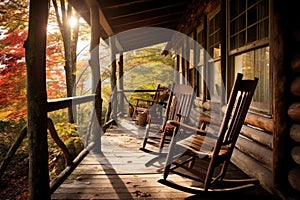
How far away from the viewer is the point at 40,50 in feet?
5.99

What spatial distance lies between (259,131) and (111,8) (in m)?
3.08

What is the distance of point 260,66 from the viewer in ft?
8.73

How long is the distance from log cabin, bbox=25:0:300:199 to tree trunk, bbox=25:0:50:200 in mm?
1838

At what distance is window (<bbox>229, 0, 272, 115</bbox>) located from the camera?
8.23 ft

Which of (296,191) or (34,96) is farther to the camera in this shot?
(296,191)

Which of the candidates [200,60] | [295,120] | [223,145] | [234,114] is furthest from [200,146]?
[200,60]

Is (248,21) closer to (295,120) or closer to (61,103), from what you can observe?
(295,120)

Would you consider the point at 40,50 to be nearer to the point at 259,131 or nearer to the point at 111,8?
the point at 259,131

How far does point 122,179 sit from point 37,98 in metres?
1.31

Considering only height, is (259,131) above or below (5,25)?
below

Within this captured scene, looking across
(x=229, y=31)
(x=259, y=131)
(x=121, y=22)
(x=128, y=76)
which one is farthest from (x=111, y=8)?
(x=128, y=76)

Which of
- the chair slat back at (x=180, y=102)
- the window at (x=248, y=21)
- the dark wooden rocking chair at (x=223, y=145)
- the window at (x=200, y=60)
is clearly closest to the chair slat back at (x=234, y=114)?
the dark wooden rocking chair at (x=223, y=145)

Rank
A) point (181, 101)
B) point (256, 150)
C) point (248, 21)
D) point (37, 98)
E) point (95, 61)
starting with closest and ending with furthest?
point (37, 98)
point (256, 150)
point (248, 21)
point (181, 101)
point (95, 61)

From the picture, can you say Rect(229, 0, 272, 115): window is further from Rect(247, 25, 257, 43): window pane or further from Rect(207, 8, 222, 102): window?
Rect(207, 8, 222, 102): window
